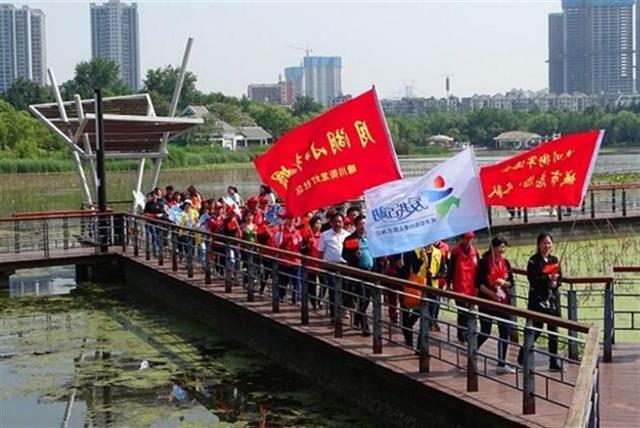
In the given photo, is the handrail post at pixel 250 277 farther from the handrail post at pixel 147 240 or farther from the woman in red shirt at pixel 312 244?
the handrail post at pixel 147 240

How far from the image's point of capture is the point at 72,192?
48531 mm

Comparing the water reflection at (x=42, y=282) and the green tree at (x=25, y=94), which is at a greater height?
the green tree at (x=25, y=94)

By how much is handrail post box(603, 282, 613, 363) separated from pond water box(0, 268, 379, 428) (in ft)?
7.65

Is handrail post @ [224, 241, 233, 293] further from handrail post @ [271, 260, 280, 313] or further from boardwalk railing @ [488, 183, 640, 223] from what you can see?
boardwalk railing @ [488, 183, 640, 223]

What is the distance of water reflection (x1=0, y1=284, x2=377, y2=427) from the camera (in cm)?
1014

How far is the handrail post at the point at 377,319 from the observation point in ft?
32.3

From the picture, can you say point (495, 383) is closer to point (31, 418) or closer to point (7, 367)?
point (31, 418)

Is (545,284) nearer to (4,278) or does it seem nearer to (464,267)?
(464,267)

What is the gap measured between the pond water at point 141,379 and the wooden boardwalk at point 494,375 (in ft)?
1.88

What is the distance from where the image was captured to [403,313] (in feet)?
33.7

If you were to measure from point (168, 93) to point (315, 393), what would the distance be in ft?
341

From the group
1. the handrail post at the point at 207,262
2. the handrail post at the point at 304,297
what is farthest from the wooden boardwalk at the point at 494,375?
the handrail post at the point at 207,262

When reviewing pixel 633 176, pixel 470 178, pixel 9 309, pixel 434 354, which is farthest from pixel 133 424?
pixel 633 176

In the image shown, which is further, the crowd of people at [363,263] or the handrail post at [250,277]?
the handrail post at [250,277]
